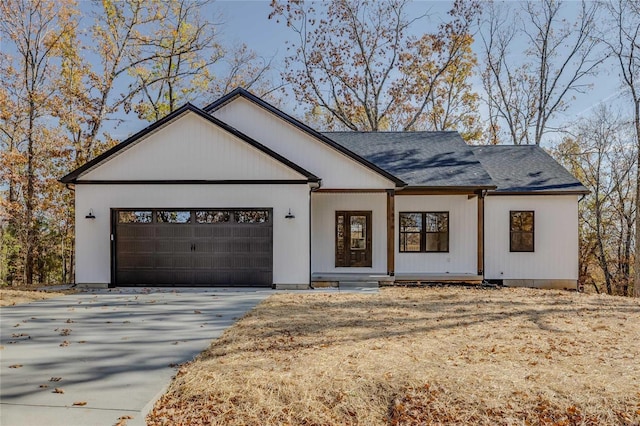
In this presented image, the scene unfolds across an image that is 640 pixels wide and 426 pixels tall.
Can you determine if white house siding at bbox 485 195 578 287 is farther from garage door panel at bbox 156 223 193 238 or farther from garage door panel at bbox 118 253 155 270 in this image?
garage door panel at bbox 118 253 155 270

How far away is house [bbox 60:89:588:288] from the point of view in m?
12.4

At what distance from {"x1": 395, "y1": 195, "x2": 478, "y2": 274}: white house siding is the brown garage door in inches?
190

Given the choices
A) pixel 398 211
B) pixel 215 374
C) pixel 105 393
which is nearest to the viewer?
pixel 105 393

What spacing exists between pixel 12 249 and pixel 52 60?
1116 cm

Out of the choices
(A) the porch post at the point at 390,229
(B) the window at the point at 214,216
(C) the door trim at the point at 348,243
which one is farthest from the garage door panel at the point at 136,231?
(A) the porch post at the point at 390,229

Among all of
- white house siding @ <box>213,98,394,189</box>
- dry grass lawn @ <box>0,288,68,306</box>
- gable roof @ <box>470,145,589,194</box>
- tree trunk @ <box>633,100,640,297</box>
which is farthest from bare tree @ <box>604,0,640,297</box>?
dry grass lawn @ <box>0,288,68,306</box>

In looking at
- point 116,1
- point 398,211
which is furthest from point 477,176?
point 116,1

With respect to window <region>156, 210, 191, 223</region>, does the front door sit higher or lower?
lower

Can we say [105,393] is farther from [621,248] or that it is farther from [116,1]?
[621,248]

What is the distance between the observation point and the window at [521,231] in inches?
570

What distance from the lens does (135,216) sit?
12625mm

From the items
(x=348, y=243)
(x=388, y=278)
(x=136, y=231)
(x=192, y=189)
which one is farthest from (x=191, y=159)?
(x=388, y=278)

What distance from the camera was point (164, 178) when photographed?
1250 centimetres

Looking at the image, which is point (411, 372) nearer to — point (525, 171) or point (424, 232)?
point (424, 232)
